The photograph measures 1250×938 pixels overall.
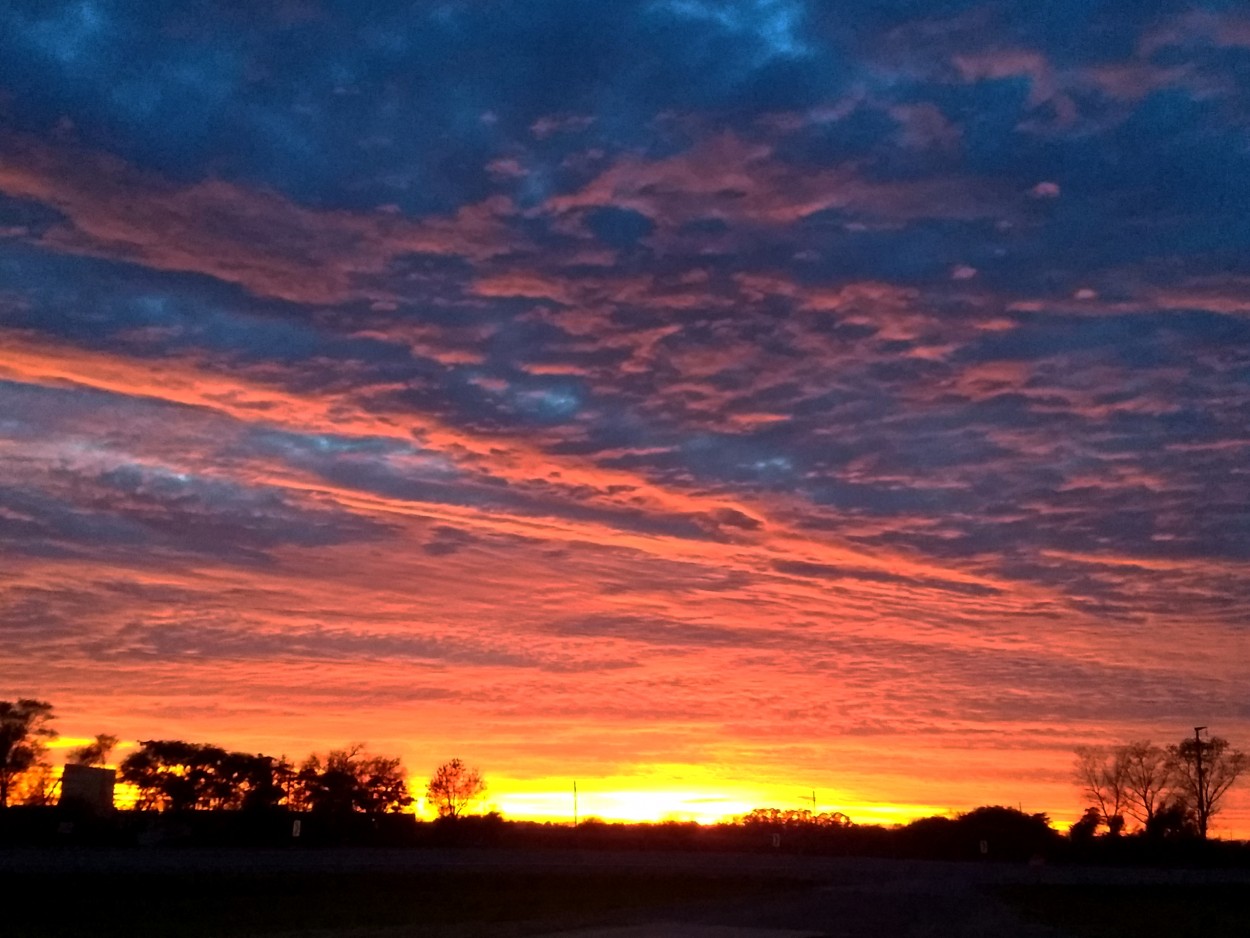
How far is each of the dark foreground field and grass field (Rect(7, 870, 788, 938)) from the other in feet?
0.28

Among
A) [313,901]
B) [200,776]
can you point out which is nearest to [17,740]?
[200,776]

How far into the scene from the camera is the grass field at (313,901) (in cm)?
2920

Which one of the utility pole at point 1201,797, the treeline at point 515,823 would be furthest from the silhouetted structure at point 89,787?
the utility pole at point 1201,797

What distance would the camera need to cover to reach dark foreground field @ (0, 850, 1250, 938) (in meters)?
30.2

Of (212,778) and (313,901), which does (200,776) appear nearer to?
(212,778)

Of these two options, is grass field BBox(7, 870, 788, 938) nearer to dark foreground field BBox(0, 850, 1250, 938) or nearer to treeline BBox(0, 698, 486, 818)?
dark foreground field BBox(0, 850, 1250, 938)

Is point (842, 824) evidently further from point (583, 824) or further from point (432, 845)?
point (432, 845)

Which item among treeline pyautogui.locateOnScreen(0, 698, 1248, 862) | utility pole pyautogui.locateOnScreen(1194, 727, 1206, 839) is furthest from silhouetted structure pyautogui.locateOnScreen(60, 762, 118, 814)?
utility pole pyautogui.locateOnScreen(1194, 727, 1206, 839)

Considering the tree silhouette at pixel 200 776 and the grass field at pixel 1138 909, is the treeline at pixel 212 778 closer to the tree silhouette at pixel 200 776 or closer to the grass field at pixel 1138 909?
the tree silhouette at pixel 200 776

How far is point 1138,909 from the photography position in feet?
158

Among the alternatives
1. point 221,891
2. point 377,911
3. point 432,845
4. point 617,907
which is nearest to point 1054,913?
point 617,907

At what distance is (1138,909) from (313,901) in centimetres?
2930

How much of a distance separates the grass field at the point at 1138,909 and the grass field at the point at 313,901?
11.0 metres

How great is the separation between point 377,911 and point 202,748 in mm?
85162
